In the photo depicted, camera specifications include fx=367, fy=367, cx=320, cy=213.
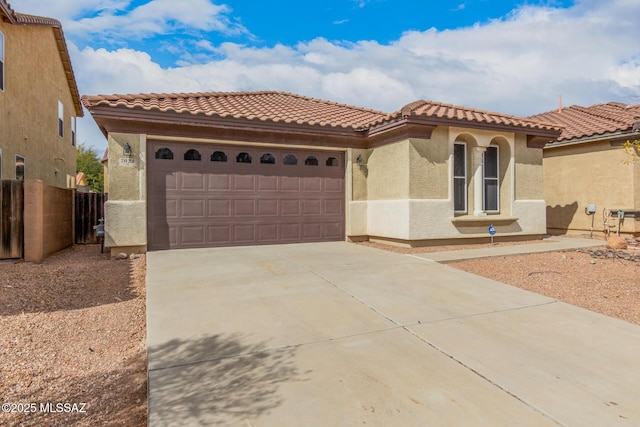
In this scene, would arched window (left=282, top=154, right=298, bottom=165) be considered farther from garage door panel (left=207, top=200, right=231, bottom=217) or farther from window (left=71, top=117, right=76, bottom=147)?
window (left=71, top=117, right=76, bottom=147)

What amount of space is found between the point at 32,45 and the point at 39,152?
12.6ft

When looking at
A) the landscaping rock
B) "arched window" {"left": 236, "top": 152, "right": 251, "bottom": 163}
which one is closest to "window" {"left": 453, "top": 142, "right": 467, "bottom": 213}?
the landscaping rock

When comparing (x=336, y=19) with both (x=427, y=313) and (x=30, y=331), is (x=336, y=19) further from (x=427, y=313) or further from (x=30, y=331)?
(x=30, y=331)

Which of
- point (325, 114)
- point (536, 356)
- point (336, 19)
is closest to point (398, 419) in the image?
point (536, 356)

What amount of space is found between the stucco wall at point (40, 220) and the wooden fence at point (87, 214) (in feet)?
5.16

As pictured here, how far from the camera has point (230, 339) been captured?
356 centimetres

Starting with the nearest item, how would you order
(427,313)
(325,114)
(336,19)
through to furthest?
1. (427,313)
2. (325,114)
3. (336,19)

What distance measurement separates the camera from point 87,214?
10930 millimetres

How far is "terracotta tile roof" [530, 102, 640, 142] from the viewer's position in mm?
11727

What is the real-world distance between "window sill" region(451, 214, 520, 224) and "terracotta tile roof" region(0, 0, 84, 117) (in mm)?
13704

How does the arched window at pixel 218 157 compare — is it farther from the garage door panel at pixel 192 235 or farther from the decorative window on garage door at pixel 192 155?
the garage door panel at pixel 192 235

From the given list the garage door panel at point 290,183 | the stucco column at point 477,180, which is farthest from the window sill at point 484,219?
the garage door panel at point 290,183

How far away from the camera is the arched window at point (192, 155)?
9492 mm

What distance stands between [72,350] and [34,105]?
554 inches
